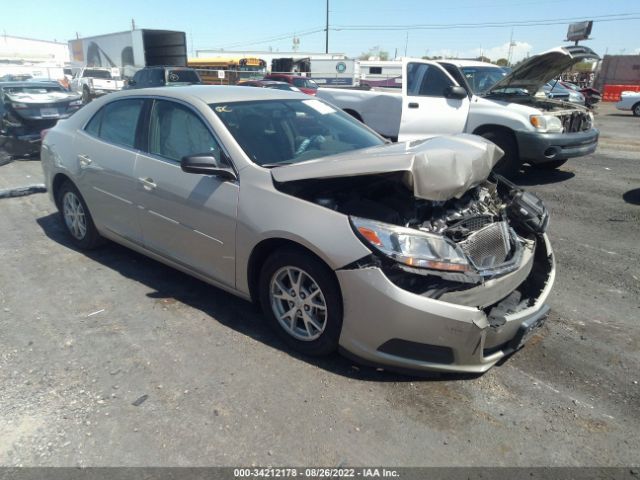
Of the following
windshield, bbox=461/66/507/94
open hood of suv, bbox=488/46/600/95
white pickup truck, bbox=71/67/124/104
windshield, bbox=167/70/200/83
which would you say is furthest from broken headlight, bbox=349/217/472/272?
white pickup truck, bbox=71/67/124/104

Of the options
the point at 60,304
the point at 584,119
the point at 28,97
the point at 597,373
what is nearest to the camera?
the point at 597,373

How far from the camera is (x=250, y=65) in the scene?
3281 centimetres

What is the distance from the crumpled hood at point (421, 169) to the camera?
2.84m

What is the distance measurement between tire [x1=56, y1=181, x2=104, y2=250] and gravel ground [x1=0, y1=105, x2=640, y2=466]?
0.58 meters

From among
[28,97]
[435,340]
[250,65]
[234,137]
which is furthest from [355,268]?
[250,65]

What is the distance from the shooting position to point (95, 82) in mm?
23484

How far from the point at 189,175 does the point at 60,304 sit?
155 centimetres

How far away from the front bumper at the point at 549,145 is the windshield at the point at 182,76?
15.3 m

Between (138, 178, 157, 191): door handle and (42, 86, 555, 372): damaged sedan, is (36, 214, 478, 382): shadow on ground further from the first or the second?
(138, 178, 157, 191): door handle

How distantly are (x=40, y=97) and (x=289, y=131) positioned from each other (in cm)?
950

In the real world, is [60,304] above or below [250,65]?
below

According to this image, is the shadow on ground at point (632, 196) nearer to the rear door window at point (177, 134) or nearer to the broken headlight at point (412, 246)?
the broken headlight at point (412, 246)

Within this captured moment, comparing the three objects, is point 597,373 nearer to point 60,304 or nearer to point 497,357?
point 497,357

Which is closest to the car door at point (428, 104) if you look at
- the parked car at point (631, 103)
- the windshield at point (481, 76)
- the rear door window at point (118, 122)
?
the windshield at point (481, 76)
